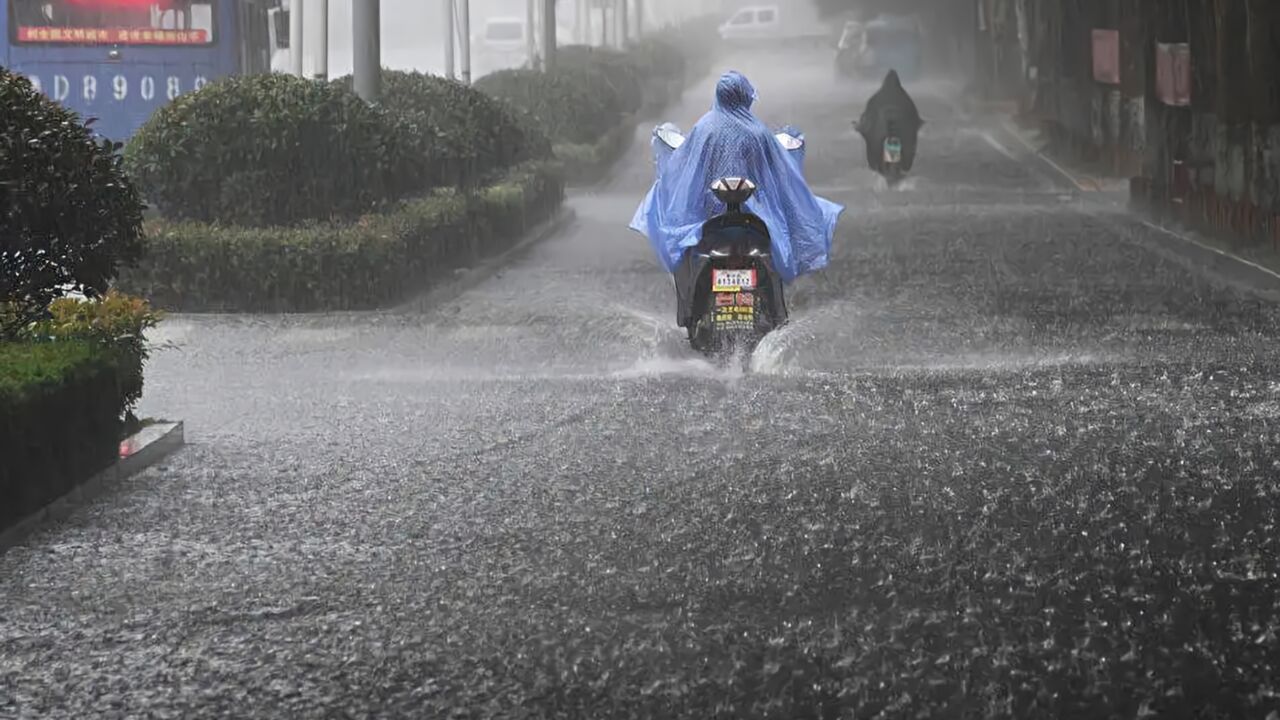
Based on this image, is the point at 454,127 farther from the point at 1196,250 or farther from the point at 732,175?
the point at 732,175

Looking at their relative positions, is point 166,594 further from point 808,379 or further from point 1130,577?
point 808,379

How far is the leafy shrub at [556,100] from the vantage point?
3762 centimetres

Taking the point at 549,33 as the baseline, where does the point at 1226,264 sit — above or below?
below

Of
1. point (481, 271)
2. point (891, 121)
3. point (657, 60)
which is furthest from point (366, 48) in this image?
point (657, 60)

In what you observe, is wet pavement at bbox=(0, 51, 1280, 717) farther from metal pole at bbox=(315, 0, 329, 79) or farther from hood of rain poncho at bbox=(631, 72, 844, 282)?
metal pole at bbox=(315, 0, 329, 79)

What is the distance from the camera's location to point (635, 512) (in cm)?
914

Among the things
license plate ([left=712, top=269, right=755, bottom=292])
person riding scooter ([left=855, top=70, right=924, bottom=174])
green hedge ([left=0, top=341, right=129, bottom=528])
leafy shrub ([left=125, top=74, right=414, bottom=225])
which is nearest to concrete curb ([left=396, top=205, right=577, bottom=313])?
leafy shrub ([left=125, top=74, right=414, bottom=225])

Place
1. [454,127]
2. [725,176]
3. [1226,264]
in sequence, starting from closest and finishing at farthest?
1. [725,176]
2. [1226,264]
3. [454,127]

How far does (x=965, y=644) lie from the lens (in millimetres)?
6887

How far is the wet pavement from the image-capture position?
261 inches

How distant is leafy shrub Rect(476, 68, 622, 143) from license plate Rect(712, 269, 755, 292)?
23.1 meters

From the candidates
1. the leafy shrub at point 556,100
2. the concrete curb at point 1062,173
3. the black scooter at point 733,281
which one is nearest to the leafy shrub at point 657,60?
the concrete curb at point 1062,173

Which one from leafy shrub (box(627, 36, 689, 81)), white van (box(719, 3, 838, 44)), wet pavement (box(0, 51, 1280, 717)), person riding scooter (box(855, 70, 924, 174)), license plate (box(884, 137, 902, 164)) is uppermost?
white van (box(719, 3, 838, 44))

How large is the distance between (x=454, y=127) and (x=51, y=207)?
564 inches
